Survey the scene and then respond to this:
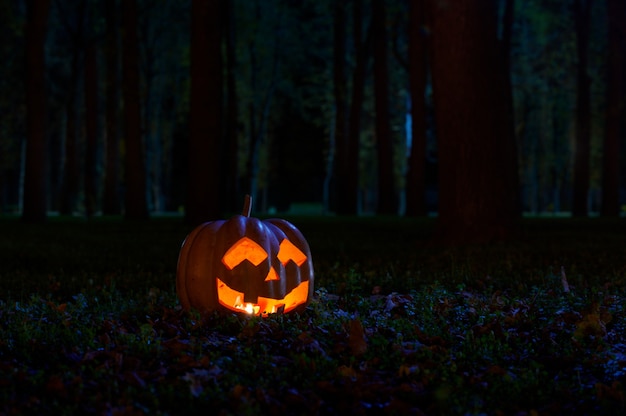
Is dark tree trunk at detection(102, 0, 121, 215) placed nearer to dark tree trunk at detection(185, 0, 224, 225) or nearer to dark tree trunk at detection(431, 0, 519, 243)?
dark tree trunk at detection(185, 0, 224, 225)

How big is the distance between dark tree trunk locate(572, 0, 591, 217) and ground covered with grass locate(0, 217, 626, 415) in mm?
22837

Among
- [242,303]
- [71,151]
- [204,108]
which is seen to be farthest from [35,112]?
[242,303]

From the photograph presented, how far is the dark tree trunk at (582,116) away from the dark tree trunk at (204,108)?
18284 mm

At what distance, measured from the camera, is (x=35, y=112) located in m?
20.1

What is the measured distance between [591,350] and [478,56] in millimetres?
7687

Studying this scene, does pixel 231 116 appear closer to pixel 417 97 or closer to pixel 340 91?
pixel 340 91

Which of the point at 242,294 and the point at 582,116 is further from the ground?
the point at 582,116

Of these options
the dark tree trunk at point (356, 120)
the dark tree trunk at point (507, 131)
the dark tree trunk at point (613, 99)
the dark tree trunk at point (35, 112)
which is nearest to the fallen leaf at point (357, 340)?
the dark tree trunk at point (507, 131)

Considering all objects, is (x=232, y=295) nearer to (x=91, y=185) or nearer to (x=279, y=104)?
(x=91, y=185)

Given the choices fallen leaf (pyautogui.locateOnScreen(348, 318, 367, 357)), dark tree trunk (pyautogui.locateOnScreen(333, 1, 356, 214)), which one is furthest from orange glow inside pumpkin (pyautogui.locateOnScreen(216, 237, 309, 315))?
dark tree trunk (pyautogui.locateOnScreen(333, 1, 356, 214))

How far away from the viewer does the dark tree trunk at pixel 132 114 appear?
22.7 metres

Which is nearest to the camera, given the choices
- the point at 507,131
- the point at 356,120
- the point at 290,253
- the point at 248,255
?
the point at 248,255

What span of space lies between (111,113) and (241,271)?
2504cm

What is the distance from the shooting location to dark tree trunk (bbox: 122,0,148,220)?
22.7 meters
